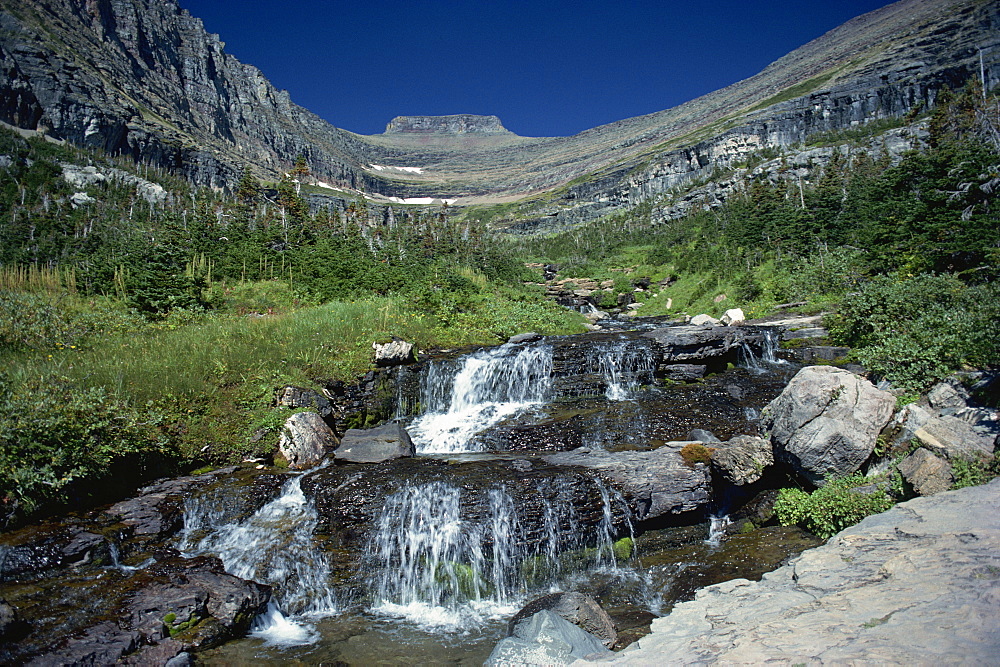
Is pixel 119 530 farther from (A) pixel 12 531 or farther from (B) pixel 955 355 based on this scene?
(B) pixel 955 355

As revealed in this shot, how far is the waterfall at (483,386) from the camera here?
38.9 ft

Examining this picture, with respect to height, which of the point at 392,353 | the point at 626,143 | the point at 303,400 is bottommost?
the point at 303,400

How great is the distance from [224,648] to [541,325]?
1476 cm

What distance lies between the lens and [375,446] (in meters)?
8.95

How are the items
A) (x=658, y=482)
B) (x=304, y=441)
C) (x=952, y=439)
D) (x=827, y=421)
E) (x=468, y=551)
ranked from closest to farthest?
1. (x=952, y=439)
2. (x=468, y=551)
3. (x=827, y=421)
4. (x=658, y=482)
5. (x=304, y=441)

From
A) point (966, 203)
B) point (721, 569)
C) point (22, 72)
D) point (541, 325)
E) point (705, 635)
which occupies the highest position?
point (22, 72)

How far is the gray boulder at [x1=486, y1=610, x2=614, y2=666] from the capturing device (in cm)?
441

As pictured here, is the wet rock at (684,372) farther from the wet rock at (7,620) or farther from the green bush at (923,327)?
the wet rock at (7,620)

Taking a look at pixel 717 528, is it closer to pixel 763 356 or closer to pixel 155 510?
pixel 763 356

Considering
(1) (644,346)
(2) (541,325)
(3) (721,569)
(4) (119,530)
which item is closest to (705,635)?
(3) (721,569)

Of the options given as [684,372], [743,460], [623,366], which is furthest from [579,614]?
[684,372]

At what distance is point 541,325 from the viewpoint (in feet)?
60.5

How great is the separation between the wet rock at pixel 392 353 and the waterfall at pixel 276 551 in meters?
5.23

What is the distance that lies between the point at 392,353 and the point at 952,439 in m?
11.0
